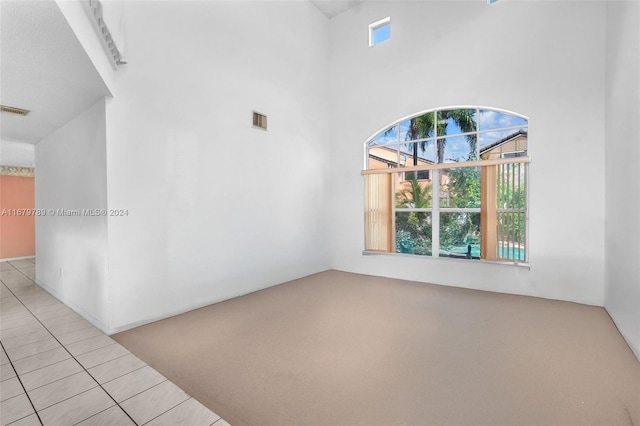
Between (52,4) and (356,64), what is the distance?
5.31 metres

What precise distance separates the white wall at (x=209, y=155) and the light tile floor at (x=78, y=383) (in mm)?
501

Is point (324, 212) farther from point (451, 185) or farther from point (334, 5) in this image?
point (334, 5)

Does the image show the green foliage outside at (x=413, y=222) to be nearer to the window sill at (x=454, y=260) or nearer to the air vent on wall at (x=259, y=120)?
A: the window sill at (x=454, y=260)

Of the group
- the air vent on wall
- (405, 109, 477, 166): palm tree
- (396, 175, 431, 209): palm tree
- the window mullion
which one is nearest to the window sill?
the window mullion

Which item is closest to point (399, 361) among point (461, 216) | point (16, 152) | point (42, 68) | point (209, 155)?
point (461, 216)

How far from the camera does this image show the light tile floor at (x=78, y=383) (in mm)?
1795

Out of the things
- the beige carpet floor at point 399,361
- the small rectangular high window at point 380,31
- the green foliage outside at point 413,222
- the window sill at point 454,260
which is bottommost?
the beige carpet floor at point 399,361

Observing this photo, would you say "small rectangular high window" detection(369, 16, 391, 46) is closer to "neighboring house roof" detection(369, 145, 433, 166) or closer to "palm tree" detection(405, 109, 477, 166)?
"palm tree" detection(405, 109, 477, 166)

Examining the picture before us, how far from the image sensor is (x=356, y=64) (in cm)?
598

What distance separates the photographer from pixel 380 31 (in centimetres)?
579

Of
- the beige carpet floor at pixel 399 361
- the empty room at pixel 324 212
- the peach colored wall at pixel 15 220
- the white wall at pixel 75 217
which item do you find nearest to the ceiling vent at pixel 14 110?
the empty room at pixel 324 212

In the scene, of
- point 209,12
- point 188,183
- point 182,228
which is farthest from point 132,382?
point 209,12

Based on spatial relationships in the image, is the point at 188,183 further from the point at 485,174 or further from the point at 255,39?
the point at 485,174

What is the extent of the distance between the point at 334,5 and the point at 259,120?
11.2 ft
